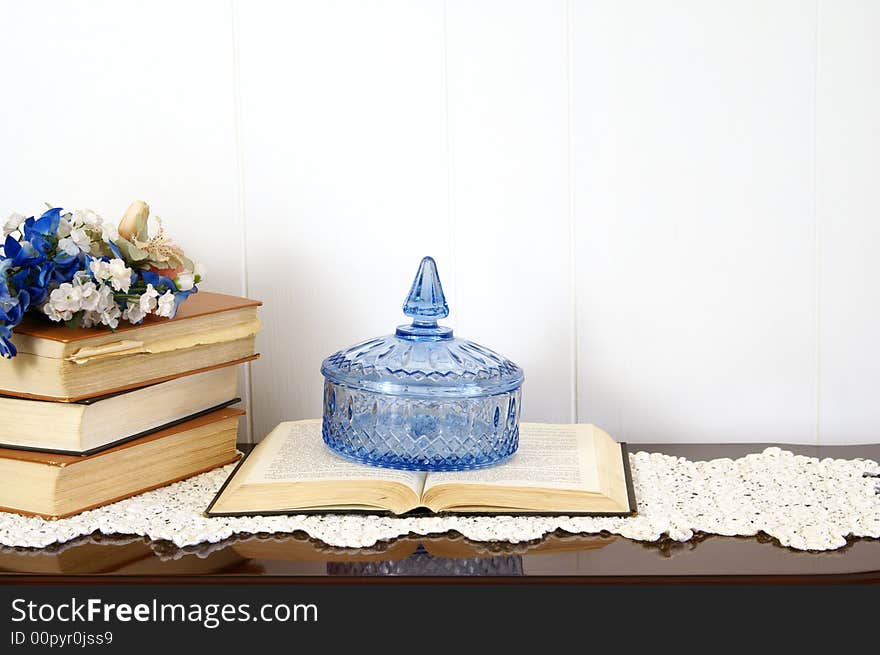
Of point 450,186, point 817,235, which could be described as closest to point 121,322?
point 450,186

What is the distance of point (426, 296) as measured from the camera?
37.9 inches

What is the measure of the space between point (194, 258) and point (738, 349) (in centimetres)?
67

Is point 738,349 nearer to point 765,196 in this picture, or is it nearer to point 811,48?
point 765,196

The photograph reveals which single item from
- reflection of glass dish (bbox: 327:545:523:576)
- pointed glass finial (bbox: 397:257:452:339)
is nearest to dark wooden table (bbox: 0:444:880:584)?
reflection of glass dish (bbox: 327:545:523:576)

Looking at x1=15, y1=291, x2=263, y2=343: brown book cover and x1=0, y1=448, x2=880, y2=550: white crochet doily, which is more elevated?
x1=15, y1=291, x2=263, y2=343: brown book cover

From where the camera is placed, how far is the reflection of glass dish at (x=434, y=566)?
2.40 ft

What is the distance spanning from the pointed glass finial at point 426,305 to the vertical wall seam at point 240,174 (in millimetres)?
303

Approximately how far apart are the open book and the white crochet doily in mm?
10

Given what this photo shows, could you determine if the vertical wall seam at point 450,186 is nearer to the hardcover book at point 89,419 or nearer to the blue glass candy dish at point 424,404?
the blue glass candy dish at point 424,404

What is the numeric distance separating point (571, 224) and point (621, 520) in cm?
43

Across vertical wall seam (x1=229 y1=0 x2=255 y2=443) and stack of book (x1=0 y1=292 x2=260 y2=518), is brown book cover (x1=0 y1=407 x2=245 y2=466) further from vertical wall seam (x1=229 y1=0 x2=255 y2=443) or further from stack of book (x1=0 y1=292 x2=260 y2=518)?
vertical wall seam (x1=229 y1=0 x2=255 y2=443)

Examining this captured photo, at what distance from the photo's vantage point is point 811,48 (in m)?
1.12

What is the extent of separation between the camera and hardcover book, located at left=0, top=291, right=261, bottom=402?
2.78 ft

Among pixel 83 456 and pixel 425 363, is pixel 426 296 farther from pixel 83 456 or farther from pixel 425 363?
pixel 83 456
